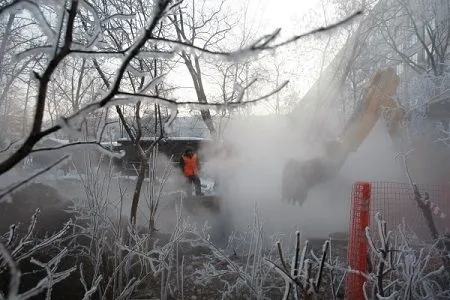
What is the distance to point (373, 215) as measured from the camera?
21.6 feet

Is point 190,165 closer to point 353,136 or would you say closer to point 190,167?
point 190,167

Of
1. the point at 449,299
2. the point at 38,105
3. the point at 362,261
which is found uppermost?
the point at 38,105

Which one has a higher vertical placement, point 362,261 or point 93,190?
point 93,190

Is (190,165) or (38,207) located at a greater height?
(190,165)

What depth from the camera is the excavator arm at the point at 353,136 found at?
28.5ft

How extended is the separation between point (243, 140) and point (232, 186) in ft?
11.9

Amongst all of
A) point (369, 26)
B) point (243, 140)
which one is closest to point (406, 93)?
point (369, 26)

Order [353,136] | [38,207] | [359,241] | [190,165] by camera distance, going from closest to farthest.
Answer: [359,241] < [38,207] < [353,136] < [190,165]

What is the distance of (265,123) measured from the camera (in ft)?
63.5

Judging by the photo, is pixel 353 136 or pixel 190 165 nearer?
pixel 353 136

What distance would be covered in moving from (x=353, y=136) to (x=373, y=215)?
3164 millimetres

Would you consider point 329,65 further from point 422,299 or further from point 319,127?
point 422,299

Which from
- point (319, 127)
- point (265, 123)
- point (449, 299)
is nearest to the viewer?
point (449, 299)

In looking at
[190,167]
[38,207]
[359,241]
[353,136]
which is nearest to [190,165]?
[190,167]
